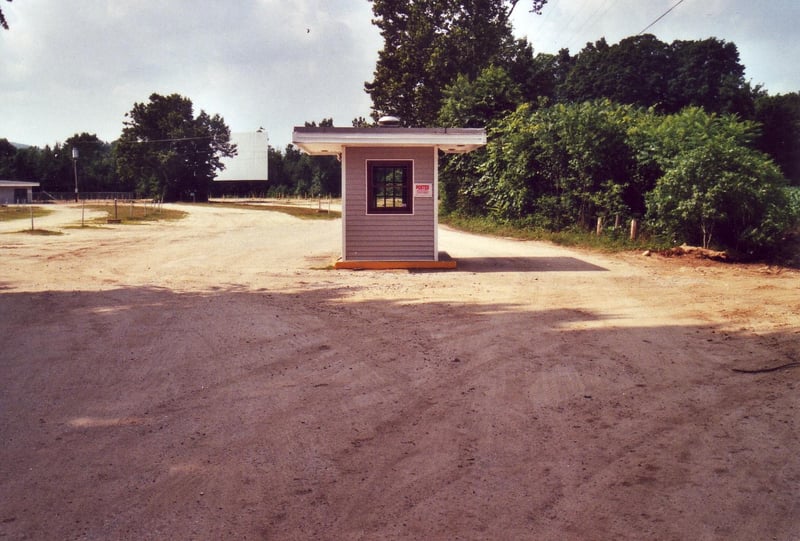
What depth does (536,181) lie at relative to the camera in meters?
22.4

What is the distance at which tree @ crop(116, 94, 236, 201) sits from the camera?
78625mm

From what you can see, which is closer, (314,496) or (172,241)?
(314,496)

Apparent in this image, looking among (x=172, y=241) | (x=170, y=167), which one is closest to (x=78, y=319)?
(x=172, y=241)

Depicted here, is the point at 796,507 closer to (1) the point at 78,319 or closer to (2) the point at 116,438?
(2) the point at 116,438

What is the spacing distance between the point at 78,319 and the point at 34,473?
507cm

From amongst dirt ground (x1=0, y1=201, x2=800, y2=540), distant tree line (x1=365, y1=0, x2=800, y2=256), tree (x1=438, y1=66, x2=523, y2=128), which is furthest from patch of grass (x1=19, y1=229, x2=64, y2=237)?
tree (x1=438, y1=66, x2=523, y2=128)

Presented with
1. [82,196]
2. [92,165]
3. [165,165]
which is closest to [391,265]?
[165,165]

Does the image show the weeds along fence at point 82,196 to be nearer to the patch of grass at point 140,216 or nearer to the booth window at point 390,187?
the patch of grass at point 140,216

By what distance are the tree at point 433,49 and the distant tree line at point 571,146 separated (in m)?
0.08

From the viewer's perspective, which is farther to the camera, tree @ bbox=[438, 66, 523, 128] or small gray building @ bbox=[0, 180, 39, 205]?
small gray building @ bbox=[0, 180, 39, 205]

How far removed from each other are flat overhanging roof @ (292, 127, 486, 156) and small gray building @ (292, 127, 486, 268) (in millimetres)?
42

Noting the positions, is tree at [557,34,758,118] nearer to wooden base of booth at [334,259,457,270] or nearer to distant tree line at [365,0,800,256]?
distant tree line at [365,0,800,256]

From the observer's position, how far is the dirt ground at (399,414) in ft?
11.7

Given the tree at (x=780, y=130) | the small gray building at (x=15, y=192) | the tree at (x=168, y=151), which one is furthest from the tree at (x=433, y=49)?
the small gray building at (x=15, y=192)
